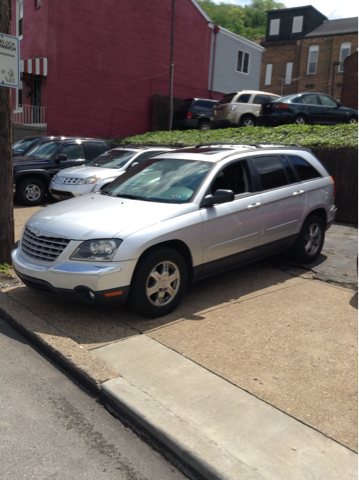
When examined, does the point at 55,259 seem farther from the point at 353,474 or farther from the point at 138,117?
the point at 138,117


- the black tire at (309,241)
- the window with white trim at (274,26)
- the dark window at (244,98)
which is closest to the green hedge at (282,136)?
the dark window at (244,98)

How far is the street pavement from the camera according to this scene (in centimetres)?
299

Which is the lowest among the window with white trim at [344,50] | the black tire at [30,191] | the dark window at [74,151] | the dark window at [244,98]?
the black tire at [30,191]

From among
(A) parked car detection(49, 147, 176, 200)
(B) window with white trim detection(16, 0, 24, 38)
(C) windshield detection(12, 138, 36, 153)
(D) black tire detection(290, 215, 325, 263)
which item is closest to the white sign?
(D) black tire detection(290, 215, 325, 263)

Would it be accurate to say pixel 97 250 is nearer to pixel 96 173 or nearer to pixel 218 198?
pixel 218 198

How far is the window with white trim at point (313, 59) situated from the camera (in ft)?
142

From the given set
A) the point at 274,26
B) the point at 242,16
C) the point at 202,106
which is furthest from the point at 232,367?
the point at 242,16

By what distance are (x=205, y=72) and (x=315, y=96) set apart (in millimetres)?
11939

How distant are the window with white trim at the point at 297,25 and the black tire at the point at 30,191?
41.7 metres

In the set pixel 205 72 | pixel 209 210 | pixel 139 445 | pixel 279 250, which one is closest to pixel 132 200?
pixel 209 210

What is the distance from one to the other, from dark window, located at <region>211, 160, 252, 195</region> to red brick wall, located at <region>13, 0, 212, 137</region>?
54.1 feet

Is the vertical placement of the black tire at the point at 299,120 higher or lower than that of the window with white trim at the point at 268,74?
lower

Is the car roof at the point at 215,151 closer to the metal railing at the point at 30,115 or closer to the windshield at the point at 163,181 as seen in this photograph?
the windshield at the point at 163,181

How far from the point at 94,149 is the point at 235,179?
8.26 meters
